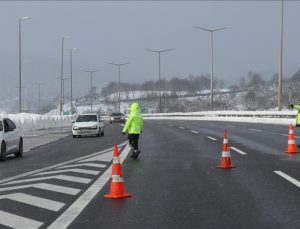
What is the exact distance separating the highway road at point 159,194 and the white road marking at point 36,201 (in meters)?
0.02

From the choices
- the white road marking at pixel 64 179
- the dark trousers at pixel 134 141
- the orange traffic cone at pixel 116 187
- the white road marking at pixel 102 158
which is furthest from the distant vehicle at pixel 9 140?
the orange traffic cone at pixel 116 187

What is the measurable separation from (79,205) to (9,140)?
414 inches

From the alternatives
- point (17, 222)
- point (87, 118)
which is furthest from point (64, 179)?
point (87, 118)

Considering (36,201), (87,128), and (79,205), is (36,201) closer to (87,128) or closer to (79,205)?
(79,205)

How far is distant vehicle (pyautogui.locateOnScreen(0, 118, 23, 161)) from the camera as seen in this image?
1797 cm

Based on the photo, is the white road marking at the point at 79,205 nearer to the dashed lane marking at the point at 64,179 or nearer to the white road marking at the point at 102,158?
the dashed lane marking at the point at 64,179

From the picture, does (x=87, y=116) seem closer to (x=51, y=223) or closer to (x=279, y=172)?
(x=279, y=172)

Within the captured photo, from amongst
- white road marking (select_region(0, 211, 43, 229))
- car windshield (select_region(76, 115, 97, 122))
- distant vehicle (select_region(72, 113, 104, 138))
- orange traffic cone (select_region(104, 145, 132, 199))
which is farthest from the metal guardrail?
white road marking (select_region(0, 211, 43, 229))

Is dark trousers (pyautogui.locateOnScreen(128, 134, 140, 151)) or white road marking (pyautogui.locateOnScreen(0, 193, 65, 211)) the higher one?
dark trousers (pyautogui.locateOnScreen(128, 134, 140, 151))

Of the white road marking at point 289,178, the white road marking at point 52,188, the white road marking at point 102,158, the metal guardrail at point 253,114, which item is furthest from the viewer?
the metal guardrail at point 253,114

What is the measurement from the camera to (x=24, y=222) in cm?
742

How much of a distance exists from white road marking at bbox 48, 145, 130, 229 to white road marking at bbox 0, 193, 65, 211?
254 mm

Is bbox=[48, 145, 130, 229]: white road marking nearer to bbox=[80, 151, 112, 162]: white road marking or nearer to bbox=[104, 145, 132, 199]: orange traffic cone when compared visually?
bbox=[104, 145, 132, 199]: orange traffic cone

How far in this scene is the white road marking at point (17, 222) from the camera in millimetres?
7156
